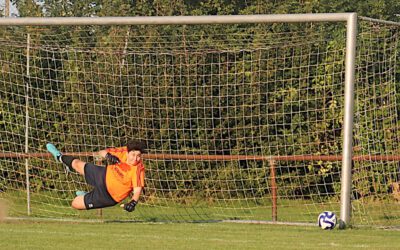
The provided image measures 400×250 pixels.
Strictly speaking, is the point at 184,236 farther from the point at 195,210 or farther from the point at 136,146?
the point at 195,210

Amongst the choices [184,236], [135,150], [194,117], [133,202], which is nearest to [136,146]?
[135,150]

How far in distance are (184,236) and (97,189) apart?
1.58m

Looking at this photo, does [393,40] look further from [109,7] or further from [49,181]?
[109,7]

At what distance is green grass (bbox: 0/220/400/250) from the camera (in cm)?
1173

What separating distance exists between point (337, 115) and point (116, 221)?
13.0 feet

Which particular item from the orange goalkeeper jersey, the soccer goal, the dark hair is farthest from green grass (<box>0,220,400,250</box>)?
the soccer goal

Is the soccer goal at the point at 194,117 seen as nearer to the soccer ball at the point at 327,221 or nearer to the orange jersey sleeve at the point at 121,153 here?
the orange jersey sleeve at the point at 121,153

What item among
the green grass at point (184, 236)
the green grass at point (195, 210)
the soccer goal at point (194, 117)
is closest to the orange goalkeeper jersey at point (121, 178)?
the green grass at point (184, 236)

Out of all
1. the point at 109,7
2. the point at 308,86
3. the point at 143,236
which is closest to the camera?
the point at 143,236

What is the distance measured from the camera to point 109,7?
22812 millimetres

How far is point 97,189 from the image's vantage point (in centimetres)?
1371

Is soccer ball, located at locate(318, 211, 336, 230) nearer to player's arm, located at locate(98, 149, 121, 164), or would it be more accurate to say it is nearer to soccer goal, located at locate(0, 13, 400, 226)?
soccer goal, located at locate(0, 13, 400, 226)

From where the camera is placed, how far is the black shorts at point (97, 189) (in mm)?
13680

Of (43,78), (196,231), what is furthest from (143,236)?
(43,78)
